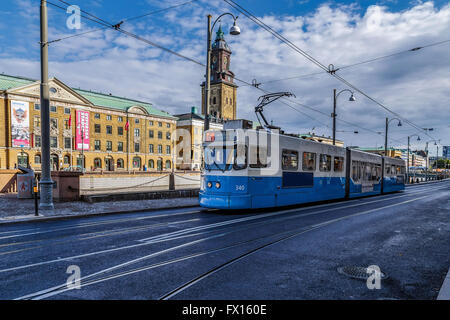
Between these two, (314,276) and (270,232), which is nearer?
(314,276)

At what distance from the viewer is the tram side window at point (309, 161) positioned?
14250 millimetres

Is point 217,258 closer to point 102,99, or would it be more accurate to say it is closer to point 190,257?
point 190,257

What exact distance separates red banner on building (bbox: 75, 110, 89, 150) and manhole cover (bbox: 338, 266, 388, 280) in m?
60.7

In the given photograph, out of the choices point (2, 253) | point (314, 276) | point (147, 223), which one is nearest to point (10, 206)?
point (147, 223)

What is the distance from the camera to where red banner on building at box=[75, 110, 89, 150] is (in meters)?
58.6

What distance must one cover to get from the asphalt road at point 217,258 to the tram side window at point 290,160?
3.45m

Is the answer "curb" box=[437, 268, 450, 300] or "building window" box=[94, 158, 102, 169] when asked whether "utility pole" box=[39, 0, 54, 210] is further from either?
"building window" box=[94, 158, 102, 169]

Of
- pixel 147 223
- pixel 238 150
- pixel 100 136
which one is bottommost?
pixel 147 223

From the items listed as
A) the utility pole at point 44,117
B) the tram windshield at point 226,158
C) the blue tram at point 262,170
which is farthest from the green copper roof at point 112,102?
the tram windshield at point 226,158

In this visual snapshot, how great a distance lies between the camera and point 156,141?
73.2 metres

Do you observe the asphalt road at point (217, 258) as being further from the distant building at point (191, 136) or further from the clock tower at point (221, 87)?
the clock tower at point (221, 87)

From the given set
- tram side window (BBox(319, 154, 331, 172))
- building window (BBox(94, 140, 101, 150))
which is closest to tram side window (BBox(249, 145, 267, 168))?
tram side window (BBox(319, 154, 331, 172))

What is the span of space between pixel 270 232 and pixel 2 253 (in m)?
6.19
